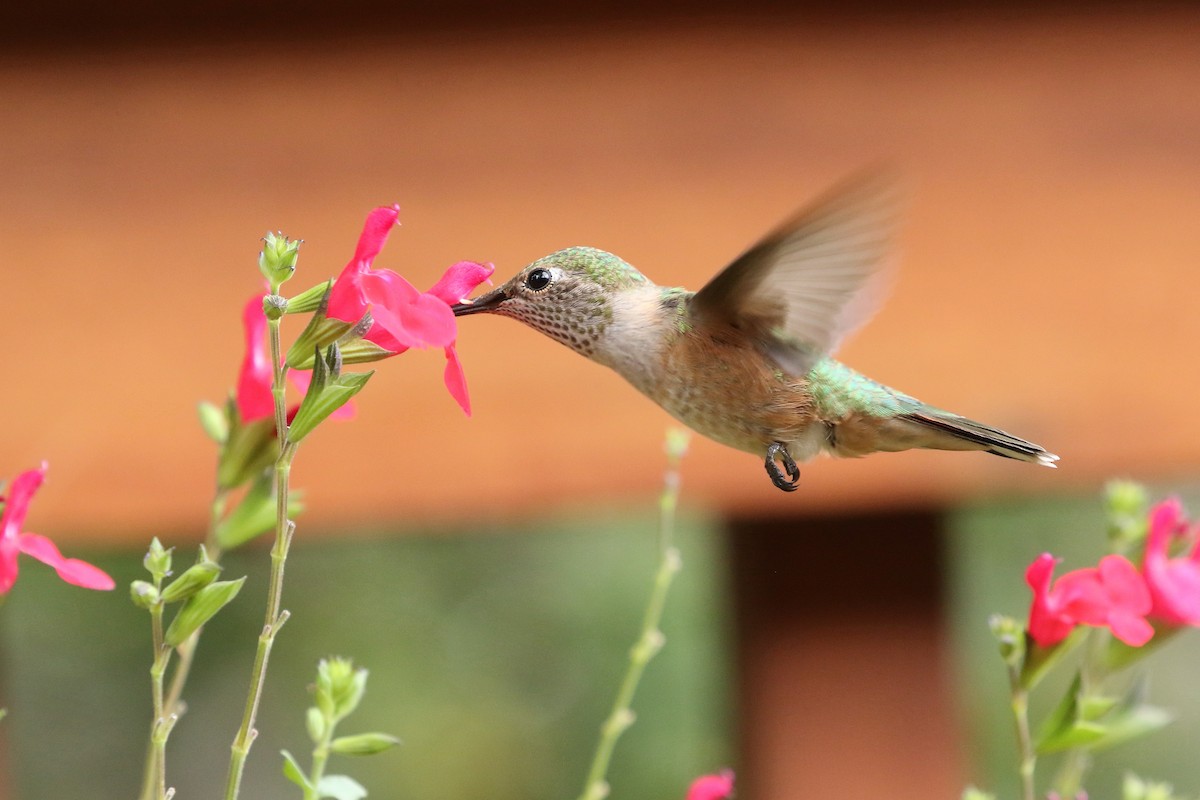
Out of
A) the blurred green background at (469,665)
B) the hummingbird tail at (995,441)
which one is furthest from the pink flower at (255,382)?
the blurred green background at (469,665)

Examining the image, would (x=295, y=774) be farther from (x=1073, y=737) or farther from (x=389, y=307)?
(x=1073, y=737)

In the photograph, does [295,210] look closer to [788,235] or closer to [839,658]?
[839,658]

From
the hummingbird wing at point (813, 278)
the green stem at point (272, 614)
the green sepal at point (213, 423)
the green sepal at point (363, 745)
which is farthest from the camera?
the green sepal at point (213, 423)

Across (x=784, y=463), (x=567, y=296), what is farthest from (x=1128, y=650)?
(x=567, y=296)

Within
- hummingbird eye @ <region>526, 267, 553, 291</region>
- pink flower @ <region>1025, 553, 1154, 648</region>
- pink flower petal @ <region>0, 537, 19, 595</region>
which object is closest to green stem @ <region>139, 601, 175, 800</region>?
pink flower petal @ <region>0, 537, 19, 595</region>

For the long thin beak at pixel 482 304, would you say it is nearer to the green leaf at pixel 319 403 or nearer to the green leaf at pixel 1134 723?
the green leaf at pixel 319 403

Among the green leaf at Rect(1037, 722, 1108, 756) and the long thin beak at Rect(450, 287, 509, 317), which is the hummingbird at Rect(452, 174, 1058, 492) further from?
the green leaf at Rect(1037, 722, 1108, 756)
